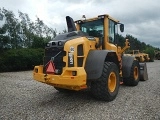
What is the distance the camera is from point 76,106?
5973 mm

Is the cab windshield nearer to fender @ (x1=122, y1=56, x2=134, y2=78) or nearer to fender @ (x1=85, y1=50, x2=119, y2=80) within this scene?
fender @ (x1=85, y1=50, x2=119, y2=80)

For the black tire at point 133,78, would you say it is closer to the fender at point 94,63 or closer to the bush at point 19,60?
the fender at point 94,63

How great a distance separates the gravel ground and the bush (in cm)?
756

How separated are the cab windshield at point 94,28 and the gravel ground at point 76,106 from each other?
1967mm

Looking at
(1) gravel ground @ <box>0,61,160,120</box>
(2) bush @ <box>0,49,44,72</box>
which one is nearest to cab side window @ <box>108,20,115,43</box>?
(1) gravel ground @ <box>0,61,160,120</box>

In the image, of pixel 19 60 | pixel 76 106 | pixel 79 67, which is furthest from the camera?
pixel 19 60

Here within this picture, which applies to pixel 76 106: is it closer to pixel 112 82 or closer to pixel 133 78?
pixel 112 82

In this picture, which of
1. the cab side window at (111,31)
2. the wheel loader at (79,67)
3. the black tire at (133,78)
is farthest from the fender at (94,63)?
the black tire at (133,78)

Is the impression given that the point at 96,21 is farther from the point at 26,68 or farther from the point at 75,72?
the point at 26,68

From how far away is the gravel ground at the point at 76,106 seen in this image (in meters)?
5.16

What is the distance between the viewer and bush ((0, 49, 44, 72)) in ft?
49.6

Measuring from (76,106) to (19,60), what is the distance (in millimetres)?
10495

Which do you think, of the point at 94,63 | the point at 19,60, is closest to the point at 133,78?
the point at 94,63

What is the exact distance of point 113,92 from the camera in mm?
6562
